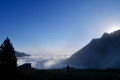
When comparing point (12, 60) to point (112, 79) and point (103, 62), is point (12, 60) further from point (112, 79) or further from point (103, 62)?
point (103, 62)

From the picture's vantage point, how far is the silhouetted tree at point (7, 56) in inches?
1221

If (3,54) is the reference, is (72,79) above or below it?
below

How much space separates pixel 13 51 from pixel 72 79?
525 inches

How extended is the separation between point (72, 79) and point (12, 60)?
41.6ft

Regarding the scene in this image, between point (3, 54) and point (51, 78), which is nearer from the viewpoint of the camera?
point (51, 78)

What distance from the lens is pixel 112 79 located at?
28.5m

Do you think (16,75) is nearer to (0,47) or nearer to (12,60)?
(12,60)

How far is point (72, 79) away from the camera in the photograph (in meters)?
27.6

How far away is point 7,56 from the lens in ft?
103

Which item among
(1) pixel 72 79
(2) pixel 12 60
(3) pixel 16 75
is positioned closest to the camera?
(1) pixel 72 79

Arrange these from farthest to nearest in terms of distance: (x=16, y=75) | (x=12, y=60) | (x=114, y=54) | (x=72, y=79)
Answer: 1. (x=114, y=54)
2. (x=12, y=60)
3. (x=16, y=75)
4. (x=72, y=79)

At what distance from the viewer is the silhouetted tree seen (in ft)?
102

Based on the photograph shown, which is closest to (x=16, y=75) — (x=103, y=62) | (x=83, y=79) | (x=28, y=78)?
(x=28, y=78)

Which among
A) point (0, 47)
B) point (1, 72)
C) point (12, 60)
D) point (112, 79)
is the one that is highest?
point (0, 47)
